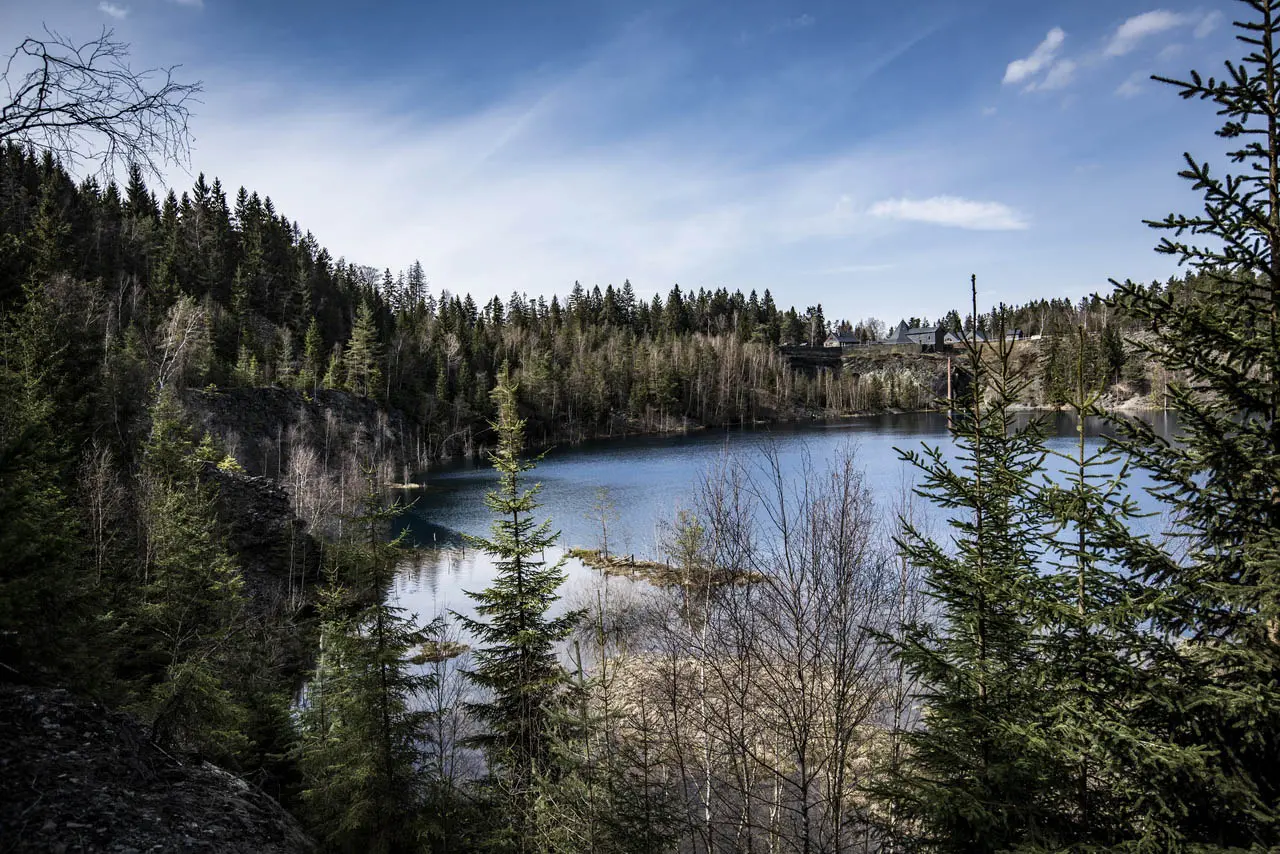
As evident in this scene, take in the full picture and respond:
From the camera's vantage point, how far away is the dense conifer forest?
385cm

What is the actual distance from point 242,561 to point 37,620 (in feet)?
50.4

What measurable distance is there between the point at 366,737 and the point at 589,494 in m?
31.7

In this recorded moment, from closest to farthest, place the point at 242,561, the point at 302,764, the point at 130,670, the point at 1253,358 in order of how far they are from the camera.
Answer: the point at 1253,358 < the point at 302,764 < the point at 130,670 < the point at 242,561

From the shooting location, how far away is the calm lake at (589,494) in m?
27.3

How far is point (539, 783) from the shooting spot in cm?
852

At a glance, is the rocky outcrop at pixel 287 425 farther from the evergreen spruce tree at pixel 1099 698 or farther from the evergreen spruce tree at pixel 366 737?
the evergreen spruce tree at pixel 1099 698

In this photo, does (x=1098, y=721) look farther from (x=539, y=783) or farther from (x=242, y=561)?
(x=242, y=561)

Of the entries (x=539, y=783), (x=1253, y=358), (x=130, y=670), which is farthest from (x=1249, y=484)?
(x=130, y=670)

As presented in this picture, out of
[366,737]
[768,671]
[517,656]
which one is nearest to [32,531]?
[366,737]

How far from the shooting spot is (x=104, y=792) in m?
5.73

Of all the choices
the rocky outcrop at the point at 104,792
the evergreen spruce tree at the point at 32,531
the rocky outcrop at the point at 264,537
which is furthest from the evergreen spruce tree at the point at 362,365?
Result: the rocky outcrop at the point at 104,792

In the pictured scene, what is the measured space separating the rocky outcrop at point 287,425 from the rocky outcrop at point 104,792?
31711 millimetres

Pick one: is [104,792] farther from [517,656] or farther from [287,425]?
[287,425]

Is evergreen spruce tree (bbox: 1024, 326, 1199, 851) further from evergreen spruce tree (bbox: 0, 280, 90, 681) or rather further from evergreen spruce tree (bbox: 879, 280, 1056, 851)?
evergreen spruce tree (bbox: 0, 280, 90, 681)
